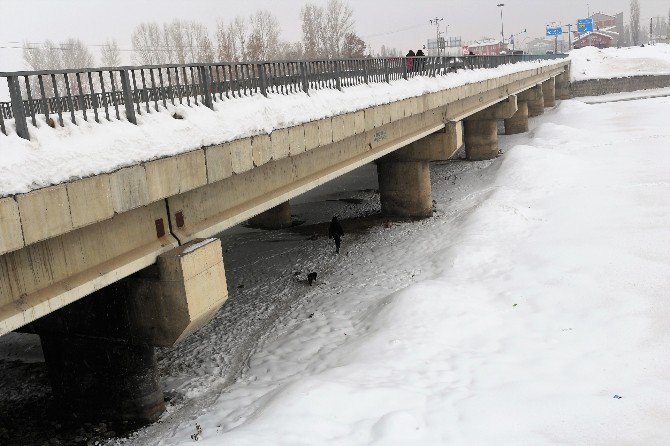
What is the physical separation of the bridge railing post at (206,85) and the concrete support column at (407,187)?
13719 millimetres

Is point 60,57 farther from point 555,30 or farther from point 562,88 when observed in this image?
point 555,30

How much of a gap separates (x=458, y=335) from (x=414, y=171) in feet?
40.5

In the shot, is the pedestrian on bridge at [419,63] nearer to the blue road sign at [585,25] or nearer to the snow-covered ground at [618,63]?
the snow-covered ground at [618,63]

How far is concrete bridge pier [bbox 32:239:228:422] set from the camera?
849cm

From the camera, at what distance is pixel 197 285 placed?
8.59m

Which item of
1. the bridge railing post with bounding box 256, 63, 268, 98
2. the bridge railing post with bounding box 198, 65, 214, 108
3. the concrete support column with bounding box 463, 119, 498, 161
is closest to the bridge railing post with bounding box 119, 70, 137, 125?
the bridge railing post with bounding box 198, 65, 214, 108

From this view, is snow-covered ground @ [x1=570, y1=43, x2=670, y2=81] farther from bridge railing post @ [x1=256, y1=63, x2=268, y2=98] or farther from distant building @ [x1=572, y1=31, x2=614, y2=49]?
bridge railing post @ [x1=256, y1=63, x2=268, y2=98]

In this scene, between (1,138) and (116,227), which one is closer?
(1,138)

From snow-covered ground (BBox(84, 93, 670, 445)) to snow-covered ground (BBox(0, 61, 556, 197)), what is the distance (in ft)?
11.9

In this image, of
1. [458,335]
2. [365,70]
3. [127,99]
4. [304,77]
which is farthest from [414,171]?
[127,99]

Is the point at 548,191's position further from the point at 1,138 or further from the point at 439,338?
the point at 1,138

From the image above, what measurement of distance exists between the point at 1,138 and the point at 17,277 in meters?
1.54

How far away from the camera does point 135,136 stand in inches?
307

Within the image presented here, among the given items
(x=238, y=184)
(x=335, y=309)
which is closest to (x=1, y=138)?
(x=238, y=184)
